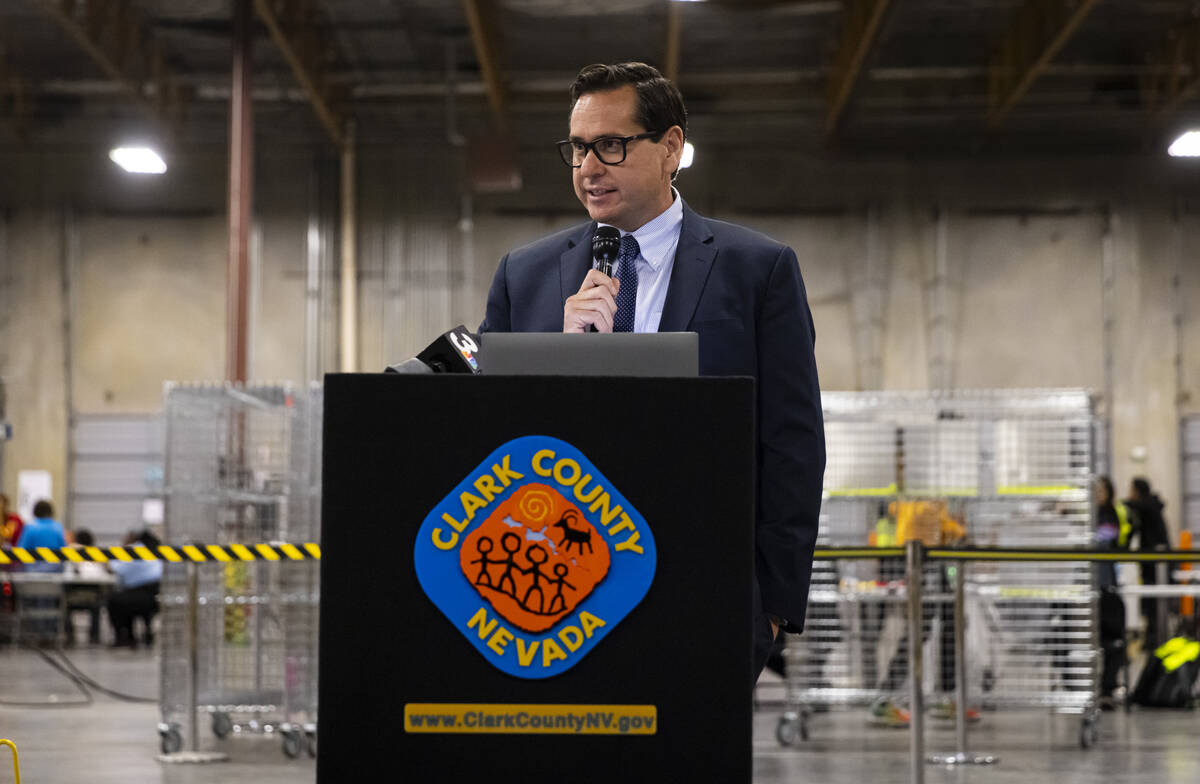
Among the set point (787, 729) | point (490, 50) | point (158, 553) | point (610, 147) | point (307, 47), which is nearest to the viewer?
point (610, 147)

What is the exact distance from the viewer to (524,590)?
1.41 metres

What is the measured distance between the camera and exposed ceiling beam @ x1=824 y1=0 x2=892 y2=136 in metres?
13.1

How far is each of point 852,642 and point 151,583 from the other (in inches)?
356

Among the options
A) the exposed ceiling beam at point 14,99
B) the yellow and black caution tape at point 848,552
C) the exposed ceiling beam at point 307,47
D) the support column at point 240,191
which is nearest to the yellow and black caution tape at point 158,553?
the yellow and black caution tape at point 848,552

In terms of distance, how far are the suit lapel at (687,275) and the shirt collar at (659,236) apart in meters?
0.02

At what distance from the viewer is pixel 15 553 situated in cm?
568

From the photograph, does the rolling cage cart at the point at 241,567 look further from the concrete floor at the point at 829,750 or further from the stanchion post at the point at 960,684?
the stanchion post at the point at 960,684

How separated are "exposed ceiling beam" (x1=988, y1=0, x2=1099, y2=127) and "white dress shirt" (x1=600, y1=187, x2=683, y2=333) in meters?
11.9

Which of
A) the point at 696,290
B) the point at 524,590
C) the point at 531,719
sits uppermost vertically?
the point at 696,290

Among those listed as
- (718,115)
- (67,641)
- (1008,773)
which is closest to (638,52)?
(718,115)

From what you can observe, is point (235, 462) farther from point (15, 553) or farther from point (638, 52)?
point (638, 52)

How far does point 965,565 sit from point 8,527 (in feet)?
35.5

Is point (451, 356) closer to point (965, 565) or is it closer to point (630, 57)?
point (965, 565)

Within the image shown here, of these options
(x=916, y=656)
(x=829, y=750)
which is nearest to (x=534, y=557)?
(x=916, y=656)
